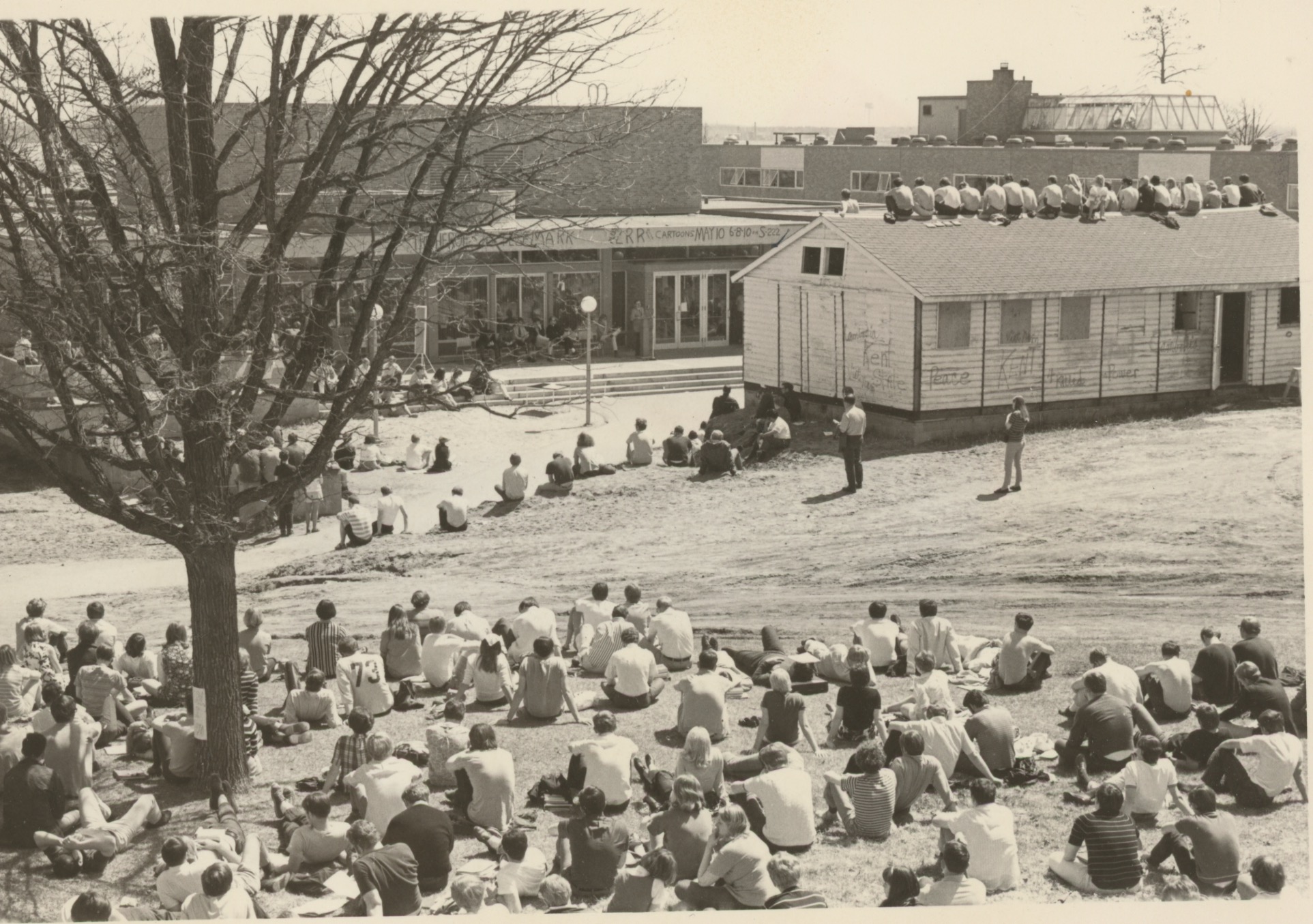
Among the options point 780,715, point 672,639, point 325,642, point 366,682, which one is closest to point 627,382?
point 672,639

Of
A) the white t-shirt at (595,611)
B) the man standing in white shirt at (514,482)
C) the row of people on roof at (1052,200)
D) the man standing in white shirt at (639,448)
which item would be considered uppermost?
the row of people on roof at (1052,200)

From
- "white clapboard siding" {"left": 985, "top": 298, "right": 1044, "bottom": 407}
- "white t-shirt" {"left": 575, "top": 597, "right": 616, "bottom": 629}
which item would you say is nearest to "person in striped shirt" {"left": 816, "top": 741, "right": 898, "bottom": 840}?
"white t-shirt" {"left": 575, "top": 597, "right": 616, "bottom": 629}

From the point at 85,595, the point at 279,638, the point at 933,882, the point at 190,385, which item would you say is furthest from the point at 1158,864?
the point at 85,595

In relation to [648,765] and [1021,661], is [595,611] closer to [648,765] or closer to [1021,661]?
[648,765]

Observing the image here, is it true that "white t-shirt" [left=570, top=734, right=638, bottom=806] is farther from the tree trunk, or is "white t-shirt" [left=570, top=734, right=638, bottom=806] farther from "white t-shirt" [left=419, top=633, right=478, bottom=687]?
"white t-shirt" [left=419, top=633, right=478, bottom=687]

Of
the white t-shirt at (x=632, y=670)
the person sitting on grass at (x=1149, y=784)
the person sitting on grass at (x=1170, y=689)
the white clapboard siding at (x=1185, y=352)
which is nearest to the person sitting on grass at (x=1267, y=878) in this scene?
the person sitting on grass at (x=1149, y=784)

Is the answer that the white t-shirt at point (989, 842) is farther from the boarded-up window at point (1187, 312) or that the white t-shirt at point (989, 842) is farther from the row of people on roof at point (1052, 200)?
the boarded-up window at point (1187, 312)
